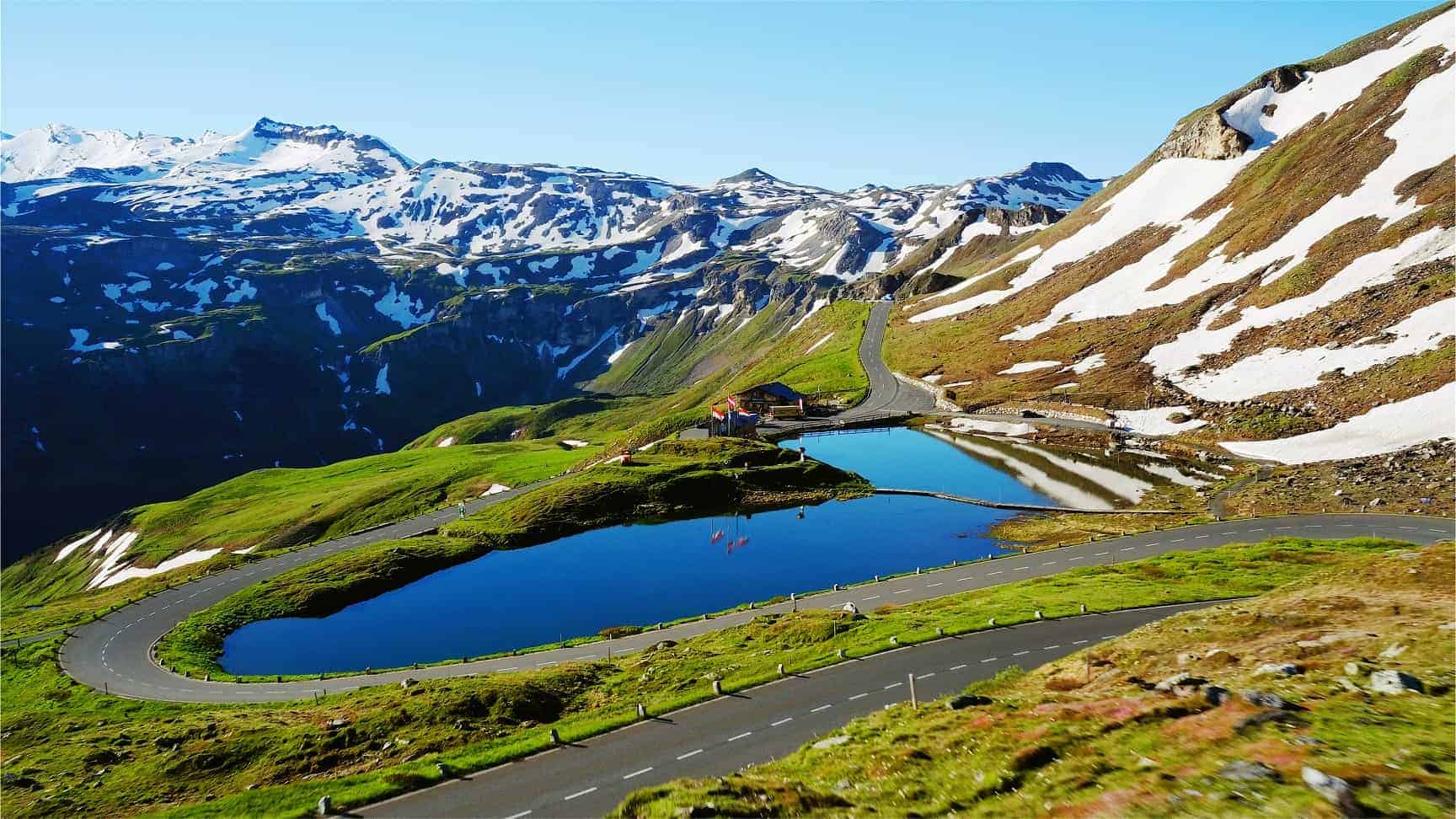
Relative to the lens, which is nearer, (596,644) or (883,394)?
(596,644)

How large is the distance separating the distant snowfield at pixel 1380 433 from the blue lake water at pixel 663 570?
12074 mm

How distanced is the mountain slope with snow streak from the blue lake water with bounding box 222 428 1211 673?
22474 millimetres

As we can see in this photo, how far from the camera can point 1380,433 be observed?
7400 cm

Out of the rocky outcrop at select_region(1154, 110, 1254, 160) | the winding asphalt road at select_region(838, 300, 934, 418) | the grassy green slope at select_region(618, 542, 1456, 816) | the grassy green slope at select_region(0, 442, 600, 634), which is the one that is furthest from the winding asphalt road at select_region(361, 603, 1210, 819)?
the rocky outcrop at select_region(1154, 110, 1254, 160)

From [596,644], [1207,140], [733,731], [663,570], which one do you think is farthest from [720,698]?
[1207,140]

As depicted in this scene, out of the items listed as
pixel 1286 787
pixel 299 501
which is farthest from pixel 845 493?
pixel 299 501

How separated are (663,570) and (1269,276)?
112m

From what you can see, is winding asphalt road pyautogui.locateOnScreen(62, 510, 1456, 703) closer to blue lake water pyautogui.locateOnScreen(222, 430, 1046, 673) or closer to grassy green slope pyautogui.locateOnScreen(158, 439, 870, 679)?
grassy green slope pyautogui.locateOnScreen(158, 439, 870, 679)

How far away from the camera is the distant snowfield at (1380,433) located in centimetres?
7075

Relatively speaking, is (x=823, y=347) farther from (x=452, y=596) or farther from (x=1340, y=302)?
(x=452, y=596)

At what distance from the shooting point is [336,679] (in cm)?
4425

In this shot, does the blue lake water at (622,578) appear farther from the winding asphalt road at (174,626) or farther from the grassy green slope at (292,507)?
the grassy green slope at (292,507)

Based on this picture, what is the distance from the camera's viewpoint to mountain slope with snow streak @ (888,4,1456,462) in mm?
86625

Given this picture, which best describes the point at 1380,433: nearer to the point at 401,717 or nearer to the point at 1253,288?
the point at 1253,288
